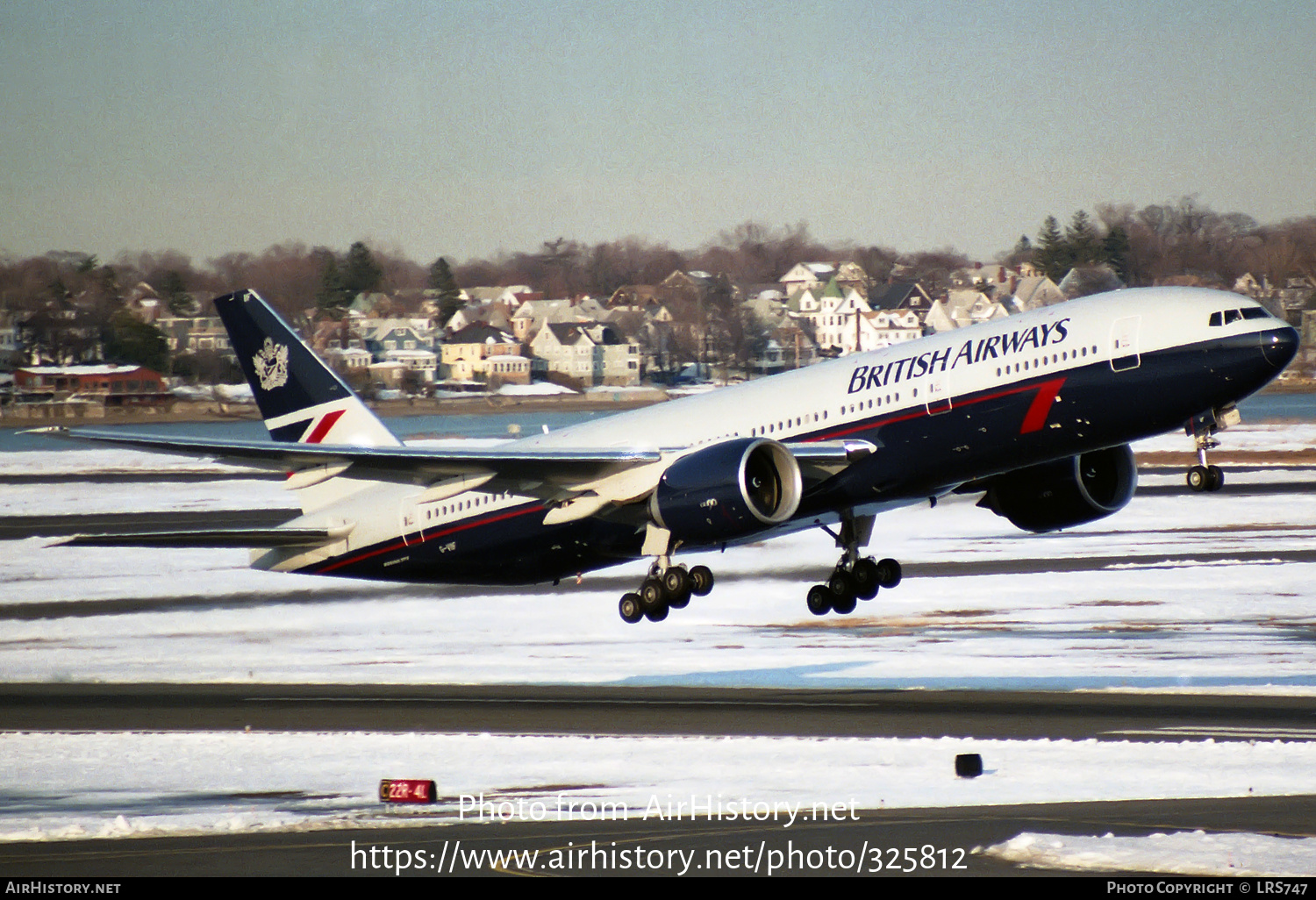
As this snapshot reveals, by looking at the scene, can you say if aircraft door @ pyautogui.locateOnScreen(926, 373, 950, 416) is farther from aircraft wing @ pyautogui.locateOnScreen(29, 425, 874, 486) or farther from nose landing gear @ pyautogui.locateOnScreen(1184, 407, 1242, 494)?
nose landing gear @ pyautogui.locateOnScreen(1184, 407, 1242, 494)

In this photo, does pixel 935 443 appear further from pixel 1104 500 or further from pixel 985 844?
pixel 985 844

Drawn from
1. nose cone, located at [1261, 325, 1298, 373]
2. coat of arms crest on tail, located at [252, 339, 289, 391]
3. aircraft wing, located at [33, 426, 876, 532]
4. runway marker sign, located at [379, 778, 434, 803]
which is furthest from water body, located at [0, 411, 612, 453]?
runway marker sign, located at [379, 778, 434, 803]

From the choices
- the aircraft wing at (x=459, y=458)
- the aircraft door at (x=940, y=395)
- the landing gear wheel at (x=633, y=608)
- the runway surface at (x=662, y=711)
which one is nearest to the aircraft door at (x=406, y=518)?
the aircraft wing at (x=459, y=458)

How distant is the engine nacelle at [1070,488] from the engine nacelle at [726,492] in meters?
7.25

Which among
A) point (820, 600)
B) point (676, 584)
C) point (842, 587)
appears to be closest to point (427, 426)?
point (820, 600)

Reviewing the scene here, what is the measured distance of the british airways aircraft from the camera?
116 ft

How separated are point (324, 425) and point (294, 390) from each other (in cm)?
144

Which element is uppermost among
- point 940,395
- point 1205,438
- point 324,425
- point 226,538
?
point 940,395

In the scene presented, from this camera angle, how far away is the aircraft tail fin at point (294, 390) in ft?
158

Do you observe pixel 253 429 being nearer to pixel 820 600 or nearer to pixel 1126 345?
pixel 820 600

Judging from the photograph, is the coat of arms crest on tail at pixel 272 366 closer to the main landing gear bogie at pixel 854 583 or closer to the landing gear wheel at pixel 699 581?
the landing gear wheel at pixel 699 581

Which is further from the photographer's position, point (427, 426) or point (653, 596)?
point (427, 426)

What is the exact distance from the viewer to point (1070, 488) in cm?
4188

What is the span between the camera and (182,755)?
120 ft
